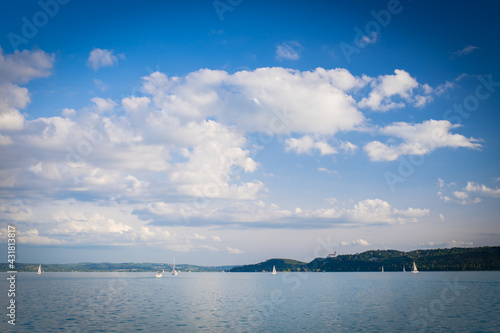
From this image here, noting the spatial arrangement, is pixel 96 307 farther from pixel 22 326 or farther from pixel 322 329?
pixel 322 329

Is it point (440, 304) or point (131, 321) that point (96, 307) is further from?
point (440, 304)

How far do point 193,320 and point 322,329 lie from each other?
67.5 feet

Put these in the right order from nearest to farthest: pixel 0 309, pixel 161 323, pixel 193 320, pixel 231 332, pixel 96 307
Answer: pixel 231 332 → pixel 161 323 → pixel 193 320 → pixel 0 309 → pixel 96 307

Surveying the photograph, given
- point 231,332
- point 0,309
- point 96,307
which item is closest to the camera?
point 231,332

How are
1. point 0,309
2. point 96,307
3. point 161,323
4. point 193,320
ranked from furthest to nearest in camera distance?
point 96,307
point 0,309
point 193,320
point 161,323

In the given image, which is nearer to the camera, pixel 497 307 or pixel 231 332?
pixel 231 332

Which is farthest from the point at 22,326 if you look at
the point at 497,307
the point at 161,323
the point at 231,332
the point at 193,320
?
the point at 497,307

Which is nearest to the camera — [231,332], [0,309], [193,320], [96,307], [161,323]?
[231,332]

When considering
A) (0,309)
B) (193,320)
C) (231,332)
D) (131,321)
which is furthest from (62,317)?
(231,332)

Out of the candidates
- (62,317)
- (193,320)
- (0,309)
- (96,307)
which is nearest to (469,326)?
(193,320)

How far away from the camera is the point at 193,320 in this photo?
5288 cm

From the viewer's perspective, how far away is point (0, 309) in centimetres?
6162

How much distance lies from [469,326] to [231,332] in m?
33.0

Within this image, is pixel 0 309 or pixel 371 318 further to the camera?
pixel 0 309
